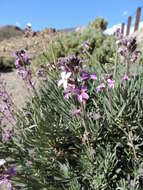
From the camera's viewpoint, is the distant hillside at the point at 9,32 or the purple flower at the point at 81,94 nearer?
the purple flower at the point at 81,94

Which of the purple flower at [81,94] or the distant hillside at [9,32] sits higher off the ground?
the distant hillside at [9,32]


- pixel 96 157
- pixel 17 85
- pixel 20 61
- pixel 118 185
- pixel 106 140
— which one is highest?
pixel 17 85

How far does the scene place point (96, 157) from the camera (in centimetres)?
214

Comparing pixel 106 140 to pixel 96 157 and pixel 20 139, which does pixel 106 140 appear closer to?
pixel 96 157

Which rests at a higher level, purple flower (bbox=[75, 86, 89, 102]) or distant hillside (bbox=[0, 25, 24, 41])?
distant hillside (bbox=[0, 25, 24, 41])

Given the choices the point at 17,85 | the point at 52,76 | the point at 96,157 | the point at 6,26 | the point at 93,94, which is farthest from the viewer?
the point at 6,26

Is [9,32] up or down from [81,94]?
up

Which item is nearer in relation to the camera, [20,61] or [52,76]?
[20,61]

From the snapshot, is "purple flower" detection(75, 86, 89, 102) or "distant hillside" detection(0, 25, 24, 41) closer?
"purple flower" detection(75, 86, 89, 102)

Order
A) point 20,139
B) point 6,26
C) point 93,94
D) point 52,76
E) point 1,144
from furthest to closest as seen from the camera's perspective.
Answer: point 6,26 → point 52,76 → point 93,94 → point 20,139 → point 1,144

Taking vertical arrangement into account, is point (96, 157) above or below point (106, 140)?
below

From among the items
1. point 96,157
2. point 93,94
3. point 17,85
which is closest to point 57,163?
point 96,157

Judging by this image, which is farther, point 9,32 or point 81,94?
point 9,32

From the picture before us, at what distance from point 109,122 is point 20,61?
3.70 ft
